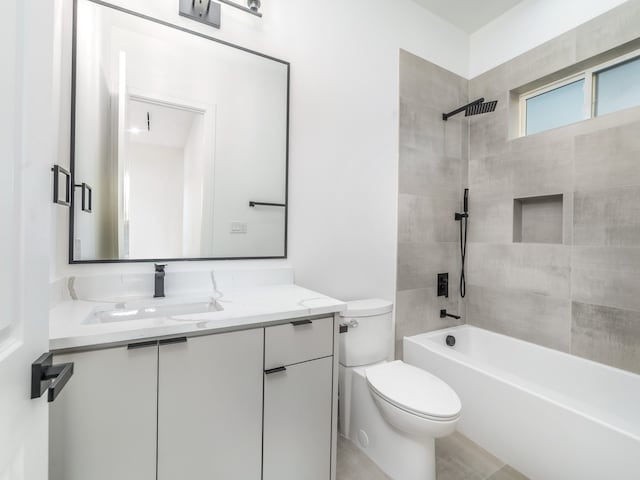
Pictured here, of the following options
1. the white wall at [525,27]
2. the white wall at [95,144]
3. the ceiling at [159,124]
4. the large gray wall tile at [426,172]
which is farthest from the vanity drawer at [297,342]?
the white wall at [525,27]

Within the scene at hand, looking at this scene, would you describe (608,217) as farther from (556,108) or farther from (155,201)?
(155,201)

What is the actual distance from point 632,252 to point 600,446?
3.45 ft

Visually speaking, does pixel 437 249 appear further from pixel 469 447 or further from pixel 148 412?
pixel 148 412

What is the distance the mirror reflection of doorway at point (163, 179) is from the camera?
1.36m

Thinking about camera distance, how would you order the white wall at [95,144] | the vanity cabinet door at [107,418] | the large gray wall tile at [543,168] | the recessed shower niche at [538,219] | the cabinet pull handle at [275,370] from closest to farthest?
A: the vanity cabinet door at [107,418] < the cabinet pull handle at [275,370] < the white wall at [95,144] < the large gray wall tile at [543,168] < the recessed shower niche at [538,219]

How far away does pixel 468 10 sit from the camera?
7.43 feet

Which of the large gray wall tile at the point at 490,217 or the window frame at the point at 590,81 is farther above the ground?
the window frame at the point at 590,81

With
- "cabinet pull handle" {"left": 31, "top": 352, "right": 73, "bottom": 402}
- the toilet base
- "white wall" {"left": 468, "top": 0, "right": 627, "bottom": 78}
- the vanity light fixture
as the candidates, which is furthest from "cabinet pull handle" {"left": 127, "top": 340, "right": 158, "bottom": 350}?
"white wall" {"left": 468, "top": 0, "right": 627, "bottom": 78}

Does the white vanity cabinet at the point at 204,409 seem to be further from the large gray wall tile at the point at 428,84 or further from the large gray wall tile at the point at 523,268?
the large gray wall tile at the point at 428,84

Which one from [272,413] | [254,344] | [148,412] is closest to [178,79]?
[254,344]

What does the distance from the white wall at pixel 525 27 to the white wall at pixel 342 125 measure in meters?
0.54

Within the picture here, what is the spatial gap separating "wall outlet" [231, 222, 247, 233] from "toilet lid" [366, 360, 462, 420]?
1.00 m

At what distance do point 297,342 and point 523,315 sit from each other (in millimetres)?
1825

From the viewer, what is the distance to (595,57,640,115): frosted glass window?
5.69 ft
